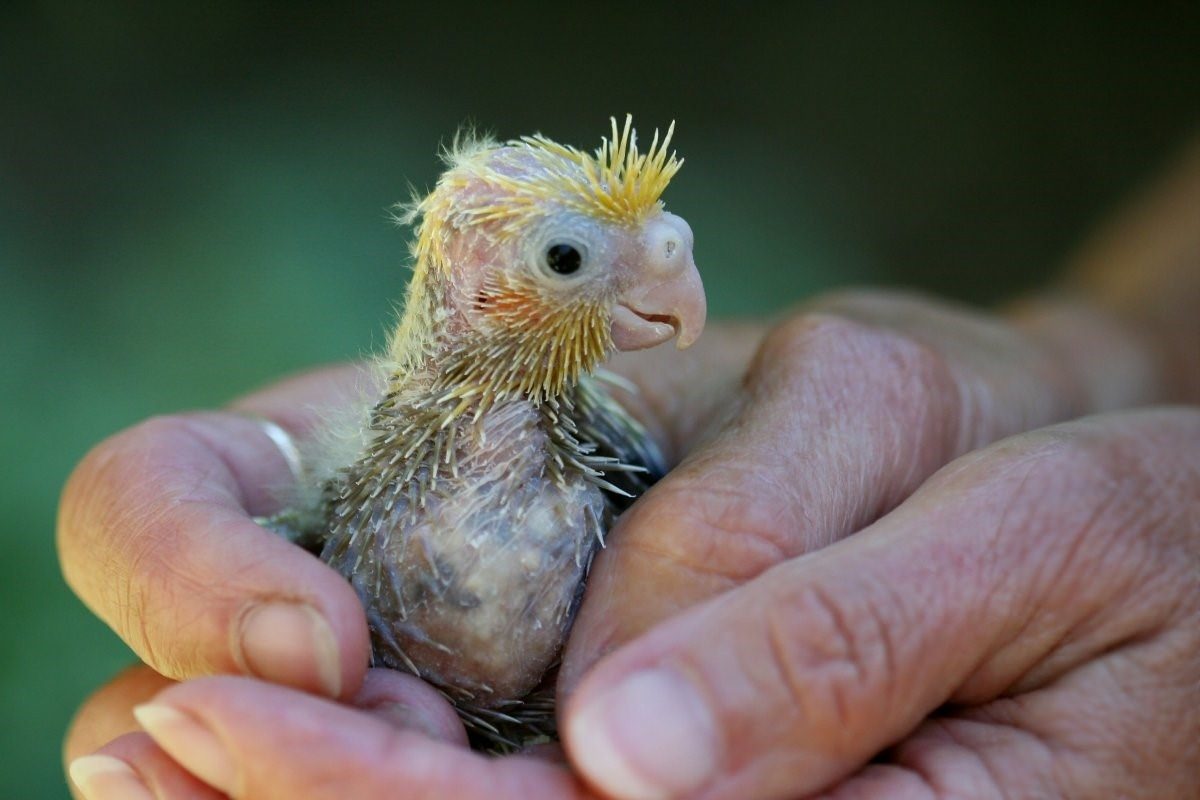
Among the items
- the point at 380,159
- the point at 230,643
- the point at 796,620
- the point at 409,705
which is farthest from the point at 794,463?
the point at 380,159

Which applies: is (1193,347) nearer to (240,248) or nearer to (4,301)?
(240,248)

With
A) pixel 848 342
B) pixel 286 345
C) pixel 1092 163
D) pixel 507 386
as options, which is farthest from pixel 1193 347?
pixel 286 345

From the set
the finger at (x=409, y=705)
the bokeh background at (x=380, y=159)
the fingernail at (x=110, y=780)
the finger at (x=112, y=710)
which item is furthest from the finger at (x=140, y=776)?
the bokeh background at (x=380, y=159)

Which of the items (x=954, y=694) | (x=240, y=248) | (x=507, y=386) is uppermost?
(x=240, y=248)

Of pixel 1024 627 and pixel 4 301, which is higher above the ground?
pixel 4 301

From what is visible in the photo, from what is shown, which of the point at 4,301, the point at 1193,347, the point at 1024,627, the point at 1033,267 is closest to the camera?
the point at 1024,627

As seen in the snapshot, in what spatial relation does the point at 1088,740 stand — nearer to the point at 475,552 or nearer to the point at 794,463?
the point at 794,463
